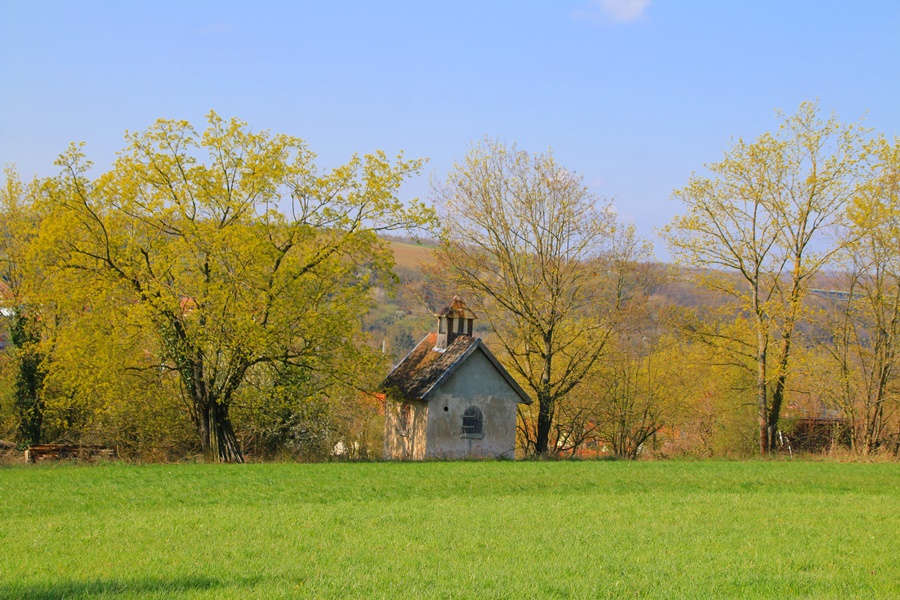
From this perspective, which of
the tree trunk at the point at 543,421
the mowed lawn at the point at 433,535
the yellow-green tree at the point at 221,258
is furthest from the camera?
the tree trunk at the point at 543,421

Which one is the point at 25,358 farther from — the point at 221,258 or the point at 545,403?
the point at 545,403

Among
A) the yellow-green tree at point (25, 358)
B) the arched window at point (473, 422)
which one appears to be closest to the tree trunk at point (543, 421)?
the arched window at point (473, 422)

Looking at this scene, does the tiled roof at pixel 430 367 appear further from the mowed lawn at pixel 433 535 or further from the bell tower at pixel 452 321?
the mowed lawn at pixel 433 535

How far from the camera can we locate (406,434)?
34.4m

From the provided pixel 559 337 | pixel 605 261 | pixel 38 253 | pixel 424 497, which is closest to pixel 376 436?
pixel 559 337

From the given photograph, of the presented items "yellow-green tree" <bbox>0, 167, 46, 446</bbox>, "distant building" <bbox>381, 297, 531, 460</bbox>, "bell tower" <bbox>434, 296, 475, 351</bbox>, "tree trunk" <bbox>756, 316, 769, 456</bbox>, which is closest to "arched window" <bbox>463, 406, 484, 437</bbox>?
"distant building" <bbox>381, 297, 531, 460</bbox>

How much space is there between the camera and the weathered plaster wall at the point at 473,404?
108 feet

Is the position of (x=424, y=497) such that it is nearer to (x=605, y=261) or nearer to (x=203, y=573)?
(x=203, y=573)

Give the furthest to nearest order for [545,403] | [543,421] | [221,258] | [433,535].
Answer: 1. [543,421]
2. [545,403]
3. [221,258]
4. [433,535]

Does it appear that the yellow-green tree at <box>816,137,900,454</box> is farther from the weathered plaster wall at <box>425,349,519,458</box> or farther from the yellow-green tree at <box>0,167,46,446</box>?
the yellow-green tree at <box>0,167,46,446</box>

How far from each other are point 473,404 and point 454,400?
2.98 feet

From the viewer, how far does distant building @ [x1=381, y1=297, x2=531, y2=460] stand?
33.0 metres

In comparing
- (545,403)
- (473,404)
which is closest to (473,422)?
(473,404)

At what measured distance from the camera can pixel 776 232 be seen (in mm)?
33969
